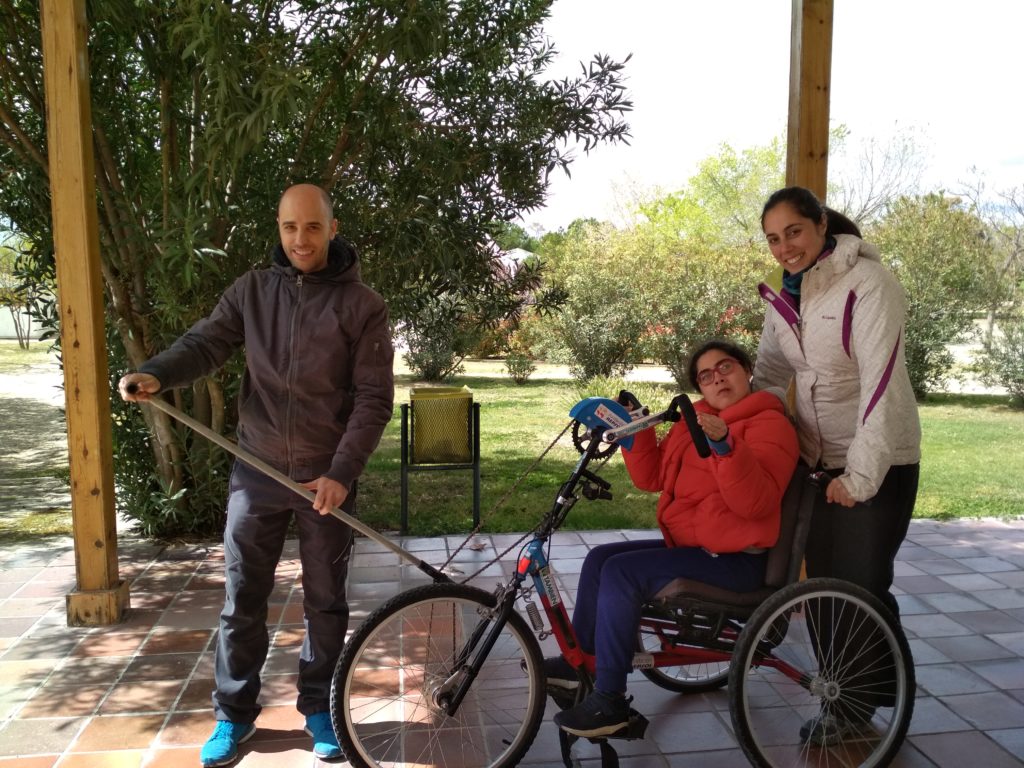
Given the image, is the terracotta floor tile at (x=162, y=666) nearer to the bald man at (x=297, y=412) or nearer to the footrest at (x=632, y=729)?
the bald man at (x=297, y=412)

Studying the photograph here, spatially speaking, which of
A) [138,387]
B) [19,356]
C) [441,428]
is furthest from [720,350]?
[19,356]

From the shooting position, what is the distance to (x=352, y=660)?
8.10 feet

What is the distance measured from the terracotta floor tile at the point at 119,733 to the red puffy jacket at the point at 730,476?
6.08 feet

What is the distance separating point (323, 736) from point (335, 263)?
1513 millimetres

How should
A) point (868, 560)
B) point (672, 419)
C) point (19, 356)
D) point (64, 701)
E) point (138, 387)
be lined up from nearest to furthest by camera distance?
point (138, 387), point (672, 419), point (868, 560), point (64, 701), point (19, 356)

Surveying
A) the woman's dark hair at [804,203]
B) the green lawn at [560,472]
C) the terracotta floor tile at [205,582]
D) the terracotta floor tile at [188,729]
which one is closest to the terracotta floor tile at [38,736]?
the terracotta floor tile at [188,729]

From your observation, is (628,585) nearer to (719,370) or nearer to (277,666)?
(719,370)

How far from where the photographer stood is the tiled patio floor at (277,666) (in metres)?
2.92

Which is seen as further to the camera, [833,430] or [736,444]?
[833,430]

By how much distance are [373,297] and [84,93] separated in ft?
6.74

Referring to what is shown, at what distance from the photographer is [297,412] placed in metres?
2.73

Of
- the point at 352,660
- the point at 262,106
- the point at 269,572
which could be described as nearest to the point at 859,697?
the point at 352,660

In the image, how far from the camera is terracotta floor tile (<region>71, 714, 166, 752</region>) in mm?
2945

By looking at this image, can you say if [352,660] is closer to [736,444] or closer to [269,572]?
[269,572]
